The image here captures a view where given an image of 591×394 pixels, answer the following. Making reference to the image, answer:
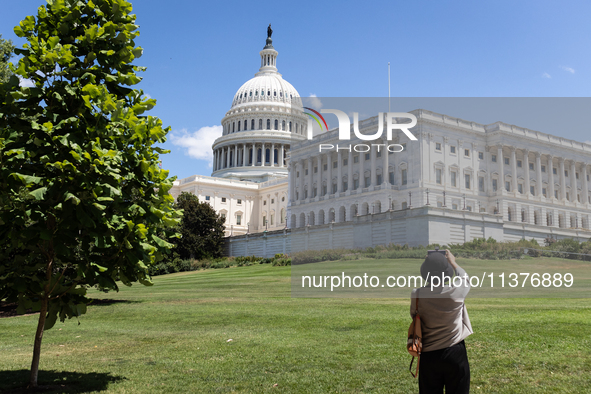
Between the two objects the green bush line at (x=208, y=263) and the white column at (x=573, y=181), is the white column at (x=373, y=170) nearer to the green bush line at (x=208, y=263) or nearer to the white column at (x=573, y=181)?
the green bush line at (x=208, y=263)

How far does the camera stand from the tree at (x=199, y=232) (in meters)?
74.8

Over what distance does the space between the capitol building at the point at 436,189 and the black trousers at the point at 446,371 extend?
40.9m

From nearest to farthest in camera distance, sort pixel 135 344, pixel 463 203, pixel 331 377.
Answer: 1. pixel 331 377
2. pixel 135 344
3. pixel 463 203

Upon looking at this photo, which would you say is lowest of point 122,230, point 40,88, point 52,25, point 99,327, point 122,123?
point 99,327

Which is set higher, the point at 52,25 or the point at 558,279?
the point at 52,25

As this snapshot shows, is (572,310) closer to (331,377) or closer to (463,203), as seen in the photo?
(331,377)

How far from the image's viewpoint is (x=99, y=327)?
18781mm

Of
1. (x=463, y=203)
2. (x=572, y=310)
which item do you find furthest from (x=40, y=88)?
(x=463, y=203)

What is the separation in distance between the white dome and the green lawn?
13783 centimetres

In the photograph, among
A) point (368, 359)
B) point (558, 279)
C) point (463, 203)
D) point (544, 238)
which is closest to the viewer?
point (368, 359)

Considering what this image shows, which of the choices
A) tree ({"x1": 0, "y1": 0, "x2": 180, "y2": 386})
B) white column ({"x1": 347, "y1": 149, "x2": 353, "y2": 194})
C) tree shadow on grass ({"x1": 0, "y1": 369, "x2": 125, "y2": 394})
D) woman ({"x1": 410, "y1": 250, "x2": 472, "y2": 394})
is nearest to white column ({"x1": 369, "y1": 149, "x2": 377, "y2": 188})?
white column ({"x1": 347, "y1": 149, "x2": 353, "y2": 194})

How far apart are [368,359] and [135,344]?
21.9 ft

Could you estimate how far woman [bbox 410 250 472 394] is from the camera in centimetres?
645

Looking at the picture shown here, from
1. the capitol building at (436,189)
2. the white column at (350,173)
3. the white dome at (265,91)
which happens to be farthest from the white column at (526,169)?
the white dome at (265,91)
